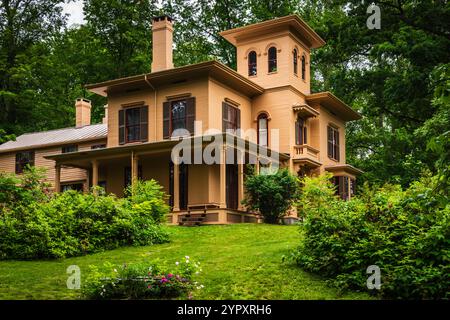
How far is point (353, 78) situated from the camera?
32.0 meters

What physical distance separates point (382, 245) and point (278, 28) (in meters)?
20.2

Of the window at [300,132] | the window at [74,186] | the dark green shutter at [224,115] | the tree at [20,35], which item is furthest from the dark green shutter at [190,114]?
the tree at [20,35]

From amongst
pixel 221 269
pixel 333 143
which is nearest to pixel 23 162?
pixel 333 143

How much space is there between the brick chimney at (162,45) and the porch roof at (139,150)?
4.36 meters

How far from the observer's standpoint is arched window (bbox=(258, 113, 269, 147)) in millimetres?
29938

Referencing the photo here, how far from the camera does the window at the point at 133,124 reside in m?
29.2

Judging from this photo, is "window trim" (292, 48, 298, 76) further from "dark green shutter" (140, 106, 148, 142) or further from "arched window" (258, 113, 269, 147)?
"dark green shutter" (140, 106, 148, 142)

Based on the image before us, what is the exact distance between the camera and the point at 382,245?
11578mm

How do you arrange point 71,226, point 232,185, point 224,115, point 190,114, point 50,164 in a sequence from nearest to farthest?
point 71,226, point 190,114, point 232,185, point 224,115, point 50,164

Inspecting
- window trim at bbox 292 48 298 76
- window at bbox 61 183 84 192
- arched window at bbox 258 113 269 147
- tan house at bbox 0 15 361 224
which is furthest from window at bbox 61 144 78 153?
window trim at bbox 292 48 298 76

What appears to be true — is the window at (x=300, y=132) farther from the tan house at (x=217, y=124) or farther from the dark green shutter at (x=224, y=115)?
the dark green shutter at (x=224, y=115)

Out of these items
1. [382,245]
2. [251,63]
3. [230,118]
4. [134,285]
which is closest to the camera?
[134,285]

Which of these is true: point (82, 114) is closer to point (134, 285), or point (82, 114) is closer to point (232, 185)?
point (232, 185)

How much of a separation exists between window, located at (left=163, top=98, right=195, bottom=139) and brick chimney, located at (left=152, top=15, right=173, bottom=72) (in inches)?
82.2
